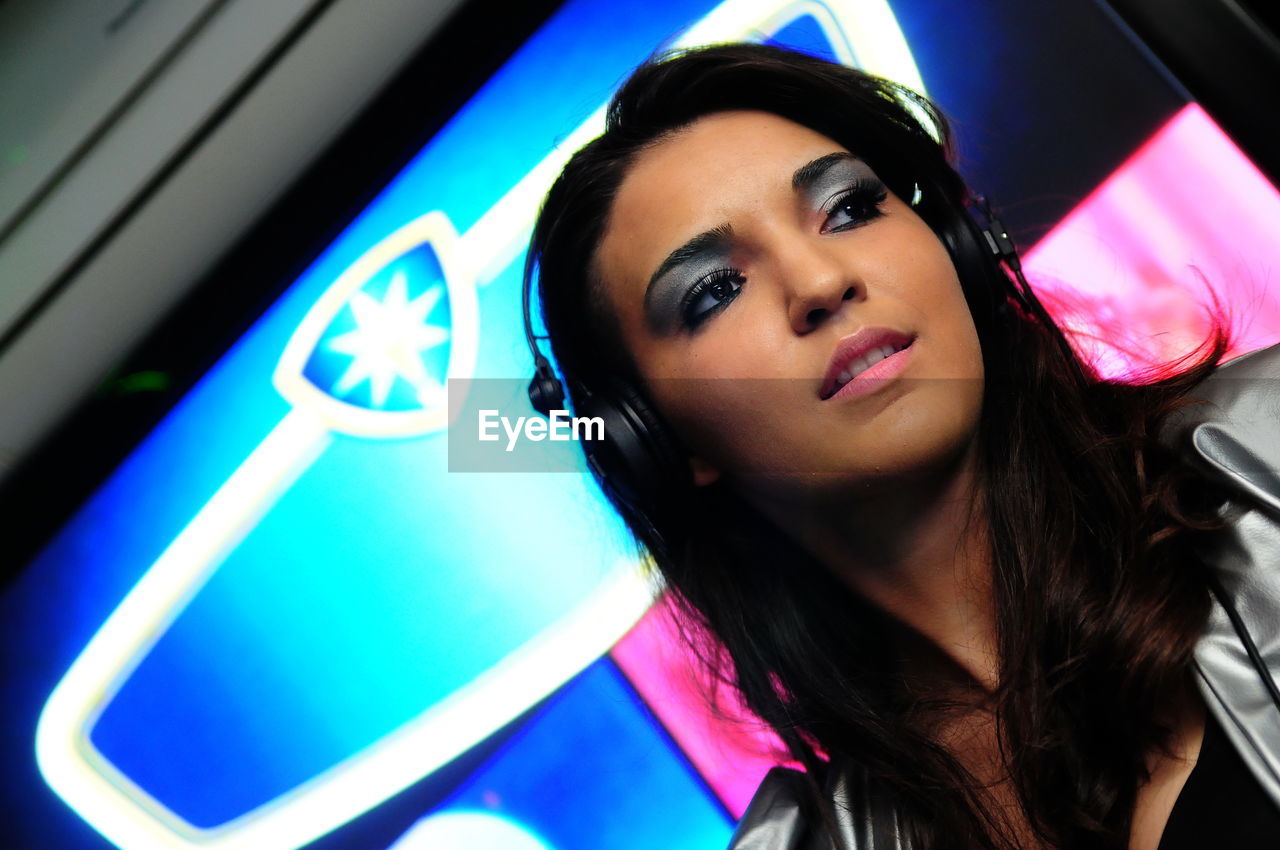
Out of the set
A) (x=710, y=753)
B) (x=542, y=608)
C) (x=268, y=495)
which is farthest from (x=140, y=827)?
(x=710, y=753)

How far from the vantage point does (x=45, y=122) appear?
1.25m

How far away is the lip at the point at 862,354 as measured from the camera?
954 mm

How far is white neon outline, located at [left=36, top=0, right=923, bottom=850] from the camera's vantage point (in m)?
1.33

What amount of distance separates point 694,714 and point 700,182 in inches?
33.0

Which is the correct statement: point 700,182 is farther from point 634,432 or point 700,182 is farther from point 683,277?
point 634,432

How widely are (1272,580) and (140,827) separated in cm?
156

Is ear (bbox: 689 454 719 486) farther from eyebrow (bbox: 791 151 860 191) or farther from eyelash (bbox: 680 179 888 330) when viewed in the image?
eyebrow (bbox: 791 151 860 191)

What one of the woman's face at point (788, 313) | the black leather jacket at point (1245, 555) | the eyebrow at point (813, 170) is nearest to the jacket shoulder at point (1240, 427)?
the black leather jacket at point (1245, 555)

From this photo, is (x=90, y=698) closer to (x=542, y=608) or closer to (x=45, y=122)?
(x=542, y=608)

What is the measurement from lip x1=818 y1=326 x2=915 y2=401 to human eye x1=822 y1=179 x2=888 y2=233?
0.58ft

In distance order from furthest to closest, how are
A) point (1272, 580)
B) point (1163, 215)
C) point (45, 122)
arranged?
1. point (1163, 215)
2. point (45, 122)
3. point (1272, 580)

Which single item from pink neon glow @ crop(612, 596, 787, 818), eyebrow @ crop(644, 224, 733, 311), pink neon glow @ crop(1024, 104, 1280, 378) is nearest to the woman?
eyebrow @ crop(644, 224, 733, 311)

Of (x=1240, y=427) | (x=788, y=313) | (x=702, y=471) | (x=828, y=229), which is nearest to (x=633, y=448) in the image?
(x=702, y=471)

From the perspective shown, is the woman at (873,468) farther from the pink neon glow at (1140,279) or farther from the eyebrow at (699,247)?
the pink neon glow at (1140,279)
